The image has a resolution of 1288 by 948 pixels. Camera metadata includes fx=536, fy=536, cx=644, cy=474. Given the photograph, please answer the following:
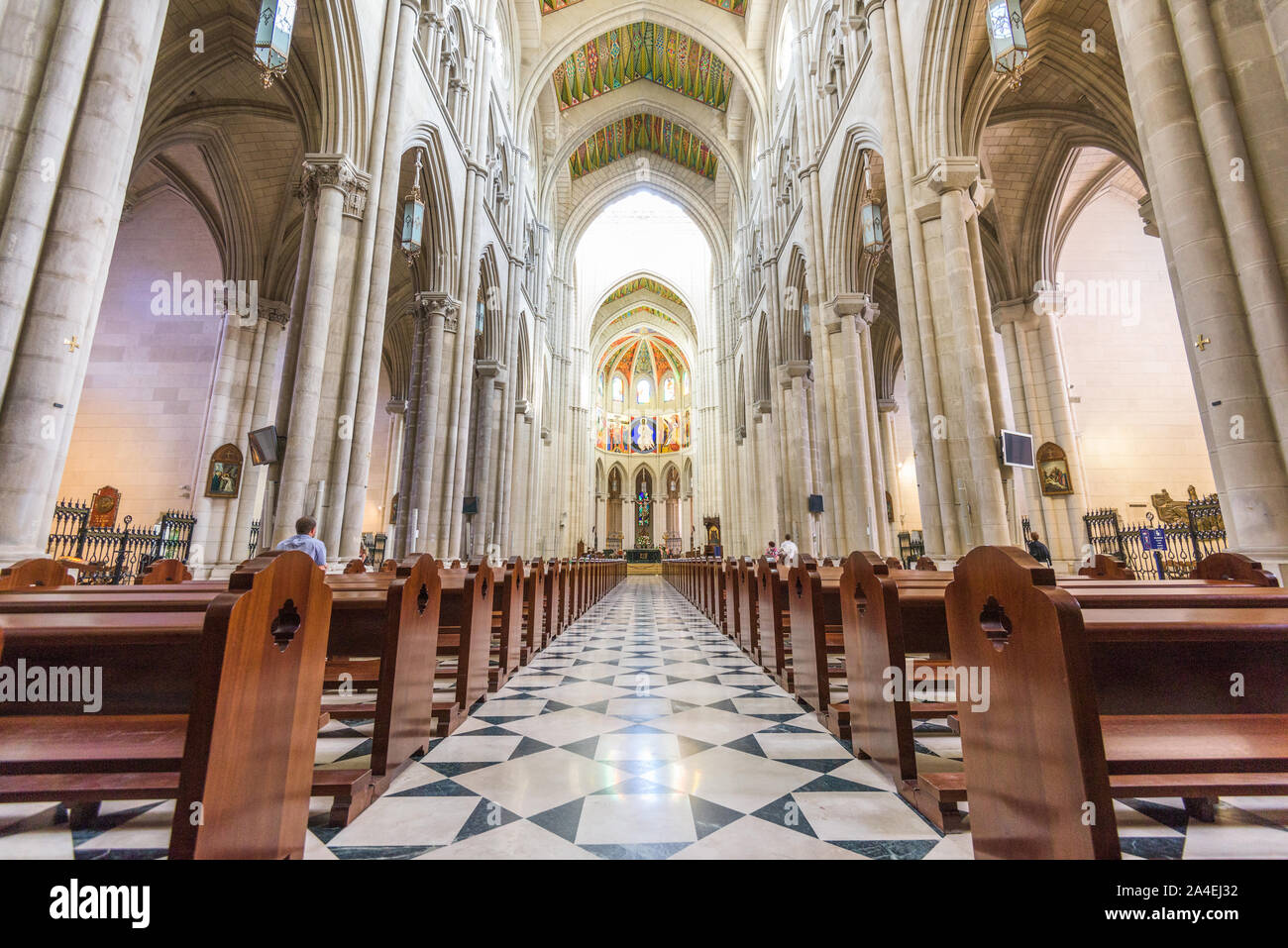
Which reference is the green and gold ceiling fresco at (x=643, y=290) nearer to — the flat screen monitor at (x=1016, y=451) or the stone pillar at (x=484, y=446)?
the stone pillar at (x=484, y=446)

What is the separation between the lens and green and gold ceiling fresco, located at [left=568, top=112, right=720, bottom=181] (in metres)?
23.6

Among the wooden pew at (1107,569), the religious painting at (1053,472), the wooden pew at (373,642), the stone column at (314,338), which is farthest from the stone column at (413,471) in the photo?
the religious painting at (1053,472)

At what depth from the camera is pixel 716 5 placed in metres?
17.8

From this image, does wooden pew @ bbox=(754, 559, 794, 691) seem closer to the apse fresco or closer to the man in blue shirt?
the man in blue shirt

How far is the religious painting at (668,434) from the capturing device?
4206cm

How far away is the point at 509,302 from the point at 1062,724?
16.9 meters

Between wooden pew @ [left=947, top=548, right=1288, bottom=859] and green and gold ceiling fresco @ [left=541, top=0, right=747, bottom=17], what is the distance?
72.7 ft

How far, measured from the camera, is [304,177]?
23.2ft

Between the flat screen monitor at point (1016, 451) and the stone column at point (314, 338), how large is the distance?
8390 mm

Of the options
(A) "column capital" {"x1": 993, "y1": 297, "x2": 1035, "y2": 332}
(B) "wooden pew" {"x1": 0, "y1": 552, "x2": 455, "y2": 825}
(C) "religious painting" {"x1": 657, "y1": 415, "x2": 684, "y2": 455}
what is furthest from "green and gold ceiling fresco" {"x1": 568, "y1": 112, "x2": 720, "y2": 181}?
(B) "wooden pew" {"x1": 0, "y1": 552, "x2": 455, "y2": 825}

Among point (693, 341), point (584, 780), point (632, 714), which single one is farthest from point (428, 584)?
point (693, 341)

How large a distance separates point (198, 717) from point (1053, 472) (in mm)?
14419

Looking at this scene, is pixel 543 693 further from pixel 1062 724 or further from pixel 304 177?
pixel 304 177
